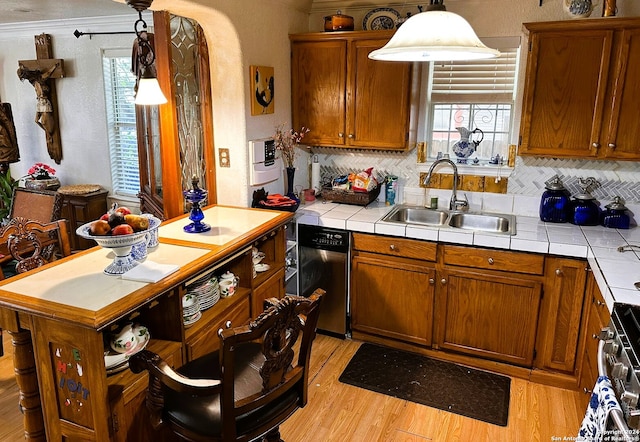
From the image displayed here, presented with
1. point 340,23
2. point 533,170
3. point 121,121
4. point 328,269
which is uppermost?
point 340,23

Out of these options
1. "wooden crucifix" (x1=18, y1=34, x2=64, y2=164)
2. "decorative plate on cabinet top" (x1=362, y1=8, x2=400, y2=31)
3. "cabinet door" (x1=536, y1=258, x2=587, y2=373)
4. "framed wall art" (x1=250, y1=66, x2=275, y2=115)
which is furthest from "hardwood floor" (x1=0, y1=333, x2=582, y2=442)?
"wooden crucifix" (x1=18, y1=34, x2=64, y2=164)

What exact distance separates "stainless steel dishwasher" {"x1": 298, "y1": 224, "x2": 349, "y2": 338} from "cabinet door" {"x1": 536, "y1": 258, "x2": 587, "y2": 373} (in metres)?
1.27

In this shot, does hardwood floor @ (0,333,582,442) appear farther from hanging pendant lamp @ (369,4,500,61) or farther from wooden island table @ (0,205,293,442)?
hanging pendant lamp @ (369,4,500,61)

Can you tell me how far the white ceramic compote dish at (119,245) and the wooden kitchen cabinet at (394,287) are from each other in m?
1.65

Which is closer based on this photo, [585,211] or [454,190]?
[585,211]

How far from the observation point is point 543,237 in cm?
293

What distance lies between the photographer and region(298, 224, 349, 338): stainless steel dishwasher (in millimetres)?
3385

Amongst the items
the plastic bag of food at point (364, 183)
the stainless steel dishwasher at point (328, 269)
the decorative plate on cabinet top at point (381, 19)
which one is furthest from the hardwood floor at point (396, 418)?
the decorative plate on cabinet top at point (381, 19)

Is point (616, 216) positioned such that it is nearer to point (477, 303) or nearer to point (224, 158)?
point (477, 303)

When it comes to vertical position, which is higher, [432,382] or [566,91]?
[566,91]

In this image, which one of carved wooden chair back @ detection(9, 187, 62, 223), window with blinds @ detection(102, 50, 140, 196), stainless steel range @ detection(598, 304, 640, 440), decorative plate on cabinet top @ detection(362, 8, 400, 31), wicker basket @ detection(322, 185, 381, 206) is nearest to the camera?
stainless steel range @ detection(598, 304, 640, 440)

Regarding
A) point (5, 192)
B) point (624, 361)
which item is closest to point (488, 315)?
point (624, 361)

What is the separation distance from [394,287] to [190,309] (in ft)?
4.96

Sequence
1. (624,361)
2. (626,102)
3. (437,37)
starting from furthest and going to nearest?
(626,102) → (624,361) → (437,37)
